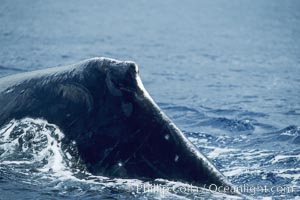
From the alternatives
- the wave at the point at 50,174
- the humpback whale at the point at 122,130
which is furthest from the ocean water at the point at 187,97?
the humpback whale at the point at 122,130

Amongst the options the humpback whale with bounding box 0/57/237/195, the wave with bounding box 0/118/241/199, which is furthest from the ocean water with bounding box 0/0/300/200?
the humpback whale with bounding box 0/57/237/195

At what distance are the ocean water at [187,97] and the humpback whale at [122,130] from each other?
16 centimetres

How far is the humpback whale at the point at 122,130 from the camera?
19.5 feet

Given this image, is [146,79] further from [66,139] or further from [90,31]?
[90,31]

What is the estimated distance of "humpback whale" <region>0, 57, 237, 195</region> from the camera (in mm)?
5953

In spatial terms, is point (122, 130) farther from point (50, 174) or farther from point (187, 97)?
point (187, 97)

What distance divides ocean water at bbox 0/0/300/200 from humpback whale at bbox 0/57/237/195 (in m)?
0.16

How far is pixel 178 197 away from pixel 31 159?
74.5 inches

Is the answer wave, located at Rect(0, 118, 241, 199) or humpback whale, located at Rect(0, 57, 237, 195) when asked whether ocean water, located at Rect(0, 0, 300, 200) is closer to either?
wave, located at Rect(0, 118, 241, 199)

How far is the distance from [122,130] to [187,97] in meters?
13.2

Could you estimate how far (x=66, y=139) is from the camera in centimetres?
622

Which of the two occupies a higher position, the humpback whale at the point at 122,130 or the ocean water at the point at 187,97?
the humpback whale at the point at 122,130

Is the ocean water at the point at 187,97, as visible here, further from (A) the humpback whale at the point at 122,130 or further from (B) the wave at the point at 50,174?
(A) the humpback whale at the point at 122,130

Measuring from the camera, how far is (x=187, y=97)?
752 inches
